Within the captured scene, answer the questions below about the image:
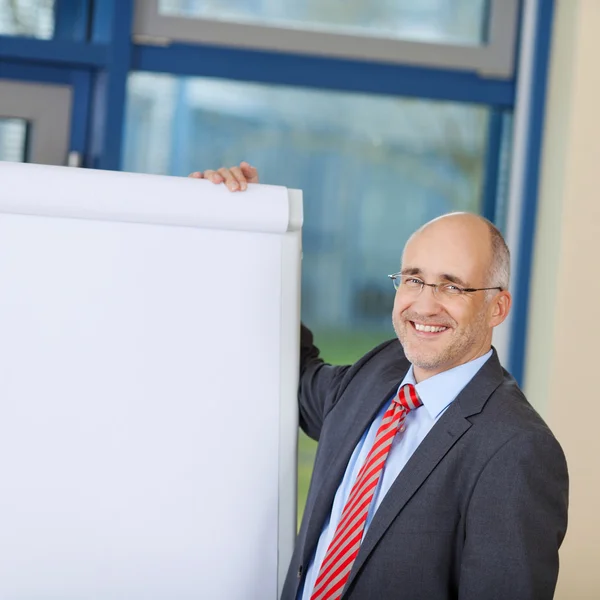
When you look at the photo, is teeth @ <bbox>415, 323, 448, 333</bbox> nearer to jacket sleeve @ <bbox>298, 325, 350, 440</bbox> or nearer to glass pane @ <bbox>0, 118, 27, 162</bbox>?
jacket sleeve @ <bbox>298, 325, 350, 440</bbox>

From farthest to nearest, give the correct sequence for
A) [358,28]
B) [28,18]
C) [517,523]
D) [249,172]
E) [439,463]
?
[358,28]
[28,18]
[249,172]
[439,463]
[517,523]

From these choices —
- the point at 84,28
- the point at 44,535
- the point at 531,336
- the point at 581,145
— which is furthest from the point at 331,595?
the point at 84,28

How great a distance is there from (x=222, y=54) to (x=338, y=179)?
0.57 metres

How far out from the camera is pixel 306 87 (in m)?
3.05

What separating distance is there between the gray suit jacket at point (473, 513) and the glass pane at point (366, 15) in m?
1.74

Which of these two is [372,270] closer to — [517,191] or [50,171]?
[517,191]

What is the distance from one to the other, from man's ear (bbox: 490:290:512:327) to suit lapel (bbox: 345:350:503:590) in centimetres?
17

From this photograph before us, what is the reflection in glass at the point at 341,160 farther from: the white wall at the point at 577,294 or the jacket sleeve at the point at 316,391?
the jacket sleeve at the point at 316,391

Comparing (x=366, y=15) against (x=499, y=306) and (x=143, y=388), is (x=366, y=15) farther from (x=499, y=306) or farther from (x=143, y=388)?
(x=143, y=388)

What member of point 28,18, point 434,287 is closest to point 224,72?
point 28,18

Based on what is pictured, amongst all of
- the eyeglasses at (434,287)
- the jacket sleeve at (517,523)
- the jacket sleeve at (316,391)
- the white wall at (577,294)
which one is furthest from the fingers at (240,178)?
the white wall at (577,294)

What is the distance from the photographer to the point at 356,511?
64.5 inches

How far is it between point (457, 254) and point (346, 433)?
1.40 ft

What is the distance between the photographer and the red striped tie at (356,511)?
1619 mm
